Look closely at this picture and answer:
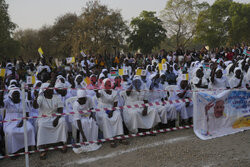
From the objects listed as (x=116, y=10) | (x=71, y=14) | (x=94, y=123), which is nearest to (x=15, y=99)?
(x=94, y=123)

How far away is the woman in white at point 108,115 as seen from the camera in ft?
16.3

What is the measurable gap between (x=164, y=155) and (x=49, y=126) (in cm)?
257

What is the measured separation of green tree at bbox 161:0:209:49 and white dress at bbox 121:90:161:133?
3950cm

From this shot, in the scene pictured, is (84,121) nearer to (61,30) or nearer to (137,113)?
(137,113)

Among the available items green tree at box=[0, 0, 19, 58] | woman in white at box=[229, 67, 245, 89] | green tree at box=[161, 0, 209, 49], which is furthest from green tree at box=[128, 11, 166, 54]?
woman in white at box=[229, 67, 245, 89]

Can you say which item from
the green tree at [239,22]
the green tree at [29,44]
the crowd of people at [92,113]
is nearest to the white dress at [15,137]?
the crowd of people at [92,113]

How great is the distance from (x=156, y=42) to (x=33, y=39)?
2463cm

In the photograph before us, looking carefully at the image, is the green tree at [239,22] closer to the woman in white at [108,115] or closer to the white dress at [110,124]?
the woman in white at [108,115]

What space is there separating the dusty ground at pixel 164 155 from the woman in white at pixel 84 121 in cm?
39

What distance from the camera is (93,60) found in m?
12.8

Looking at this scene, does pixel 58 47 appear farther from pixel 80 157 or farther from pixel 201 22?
pixel 80 157

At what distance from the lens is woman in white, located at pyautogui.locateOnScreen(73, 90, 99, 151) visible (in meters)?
4.69

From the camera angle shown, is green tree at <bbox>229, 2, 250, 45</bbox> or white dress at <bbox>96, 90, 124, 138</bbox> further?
green tree at <bbox>229, 2, 250, 45</bbox>

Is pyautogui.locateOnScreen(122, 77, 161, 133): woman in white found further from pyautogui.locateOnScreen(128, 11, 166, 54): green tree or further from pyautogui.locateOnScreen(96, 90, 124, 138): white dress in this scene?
pyautogui.locateOnScreen(128, 11, 166, 54): green tree
